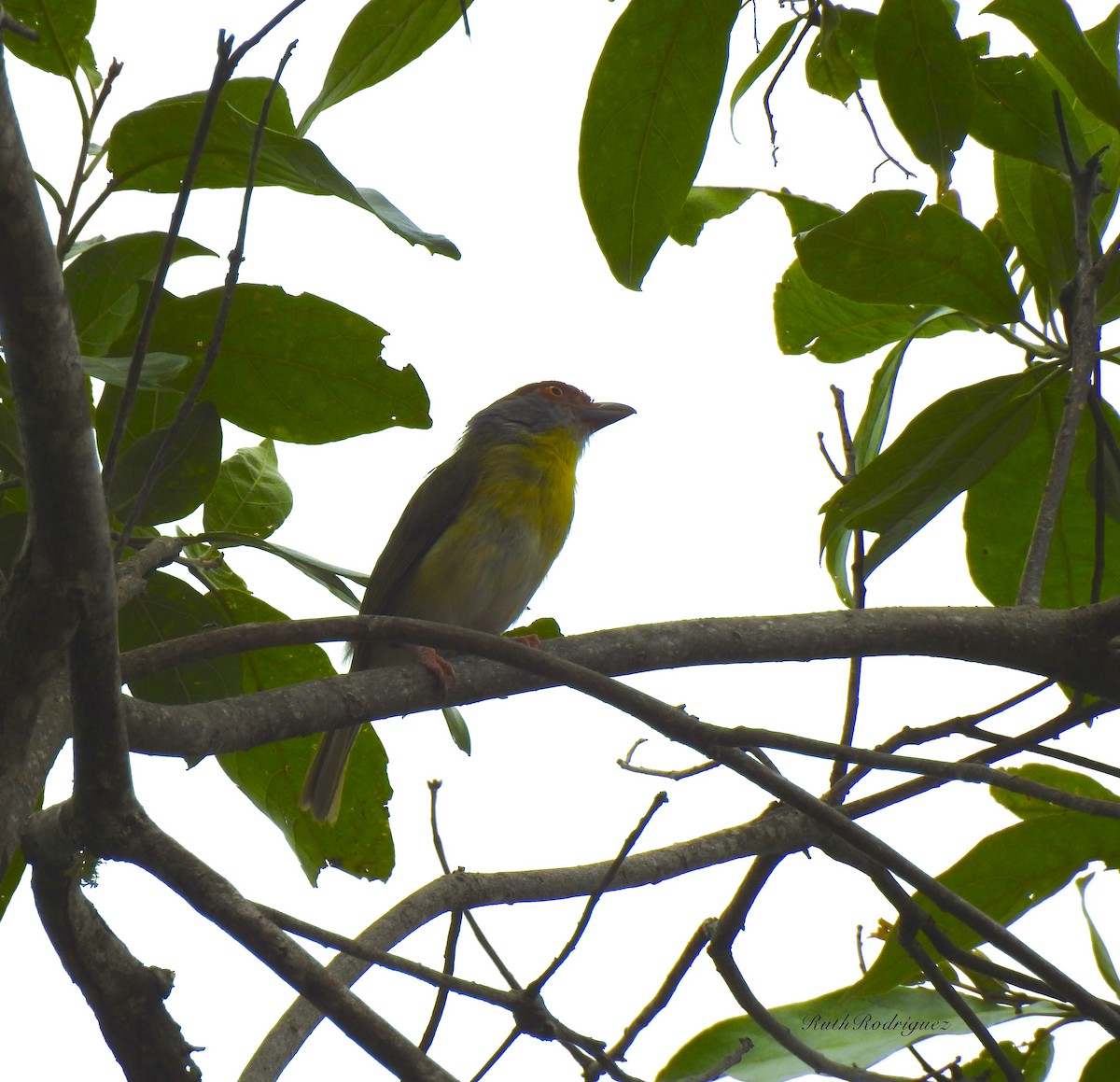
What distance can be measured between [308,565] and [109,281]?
2.48ft

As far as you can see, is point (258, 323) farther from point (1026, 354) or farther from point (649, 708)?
point (1026, 354)

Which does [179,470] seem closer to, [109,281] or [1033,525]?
[109,281]

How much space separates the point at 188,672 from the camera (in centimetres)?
269

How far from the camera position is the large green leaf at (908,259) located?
8.08 feet

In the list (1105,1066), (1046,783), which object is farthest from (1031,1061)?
(1046,783)

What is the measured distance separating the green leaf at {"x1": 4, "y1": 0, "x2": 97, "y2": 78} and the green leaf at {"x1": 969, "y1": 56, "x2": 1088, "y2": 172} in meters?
1.85

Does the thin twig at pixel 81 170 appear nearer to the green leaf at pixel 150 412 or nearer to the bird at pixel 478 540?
the green leaf at pixel 150 412

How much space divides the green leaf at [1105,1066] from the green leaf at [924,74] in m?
1.74

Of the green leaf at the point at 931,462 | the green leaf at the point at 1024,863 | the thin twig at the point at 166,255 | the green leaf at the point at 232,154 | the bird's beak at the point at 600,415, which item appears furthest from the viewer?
the bird's beak at the point at 600,415

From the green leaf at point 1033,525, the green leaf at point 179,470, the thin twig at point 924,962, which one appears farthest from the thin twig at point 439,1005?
the green leaf at point 1033,525

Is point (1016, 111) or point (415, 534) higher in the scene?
point (415, 534)

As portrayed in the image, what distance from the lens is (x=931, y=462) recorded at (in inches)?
107

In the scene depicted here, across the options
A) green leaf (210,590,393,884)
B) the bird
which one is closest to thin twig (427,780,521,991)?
green leaf (210,590,393,884)

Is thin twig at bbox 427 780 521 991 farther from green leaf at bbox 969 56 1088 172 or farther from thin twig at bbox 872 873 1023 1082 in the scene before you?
green leaf at bbox 969 56 1088 172
